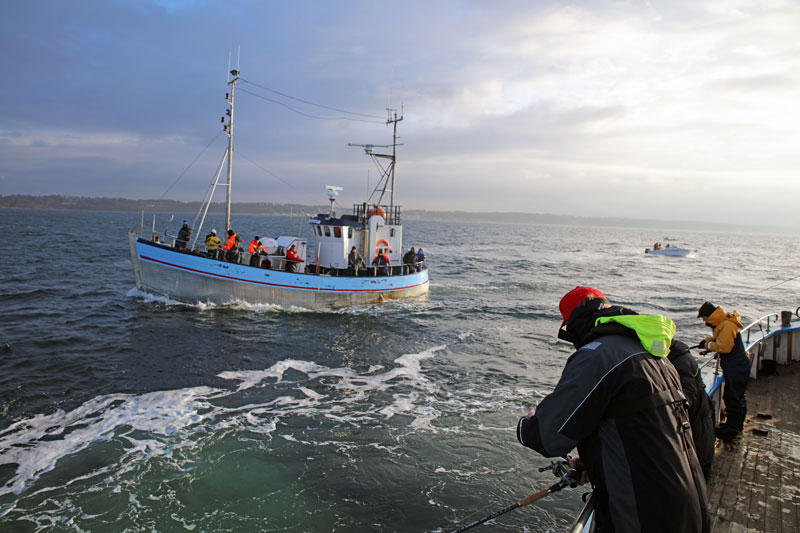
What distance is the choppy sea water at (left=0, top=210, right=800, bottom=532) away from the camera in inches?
232

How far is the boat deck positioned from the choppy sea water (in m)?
1.85

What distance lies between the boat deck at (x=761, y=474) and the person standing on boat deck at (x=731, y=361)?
22 centimetres

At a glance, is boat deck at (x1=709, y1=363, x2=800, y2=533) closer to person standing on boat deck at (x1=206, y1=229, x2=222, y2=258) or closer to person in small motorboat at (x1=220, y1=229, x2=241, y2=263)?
person in small motorboat at (x1=220, y1=229, x2=241, y2=263)

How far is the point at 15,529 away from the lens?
545 cm

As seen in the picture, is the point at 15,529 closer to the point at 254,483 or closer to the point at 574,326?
the point at 254,483

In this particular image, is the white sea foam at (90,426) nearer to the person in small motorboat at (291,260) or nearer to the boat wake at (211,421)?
the boat wake at (211,421)

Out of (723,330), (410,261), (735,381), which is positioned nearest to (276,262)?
(410,261)

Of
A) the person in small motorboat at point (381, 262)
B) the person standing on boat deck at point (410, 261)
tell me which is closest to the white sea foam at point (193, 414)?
the person in small motorboat at point (381, 262)

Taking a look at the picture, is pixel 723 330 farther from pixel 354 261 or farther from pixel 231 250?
pixel 231 250

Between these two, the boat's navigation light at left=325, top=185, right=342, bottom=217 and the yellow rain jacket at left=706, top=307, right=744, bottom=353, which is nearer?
the yellow rain jacket at left=706, top=307, right=744, bottom=353

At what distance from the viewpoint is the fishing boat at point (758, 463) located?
13.8 feet

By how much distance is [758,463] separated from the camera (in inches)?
207

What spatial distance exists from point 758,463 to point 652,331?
4.67 meters

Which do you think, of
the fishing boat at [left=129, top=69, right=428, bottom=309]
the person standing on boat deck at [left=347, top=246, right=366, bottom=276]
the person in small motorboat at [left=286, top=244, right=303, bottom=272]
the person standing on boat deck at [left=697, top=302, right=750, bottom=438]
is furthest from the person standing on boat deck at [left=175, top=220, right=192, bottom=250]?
the person standing on boat deck at [left=697, top=302, right=750, bottom=438]
